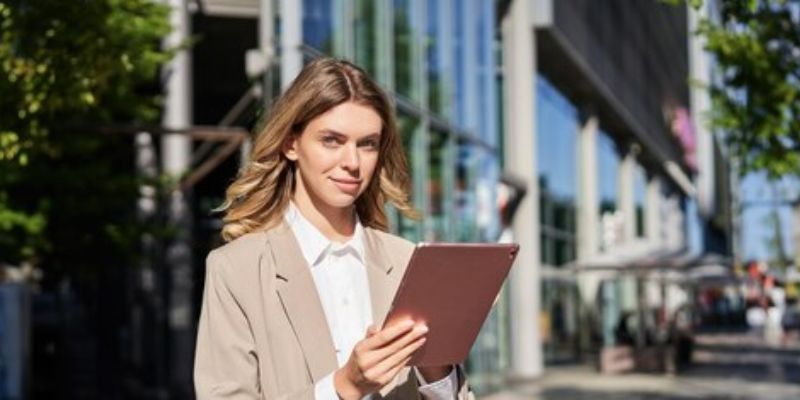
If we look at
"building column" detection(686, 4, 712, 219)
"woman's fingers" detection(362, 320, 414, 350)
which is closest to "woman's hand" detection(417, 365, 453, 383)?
"woman's fingers" detection(362, 320, 414, 350)

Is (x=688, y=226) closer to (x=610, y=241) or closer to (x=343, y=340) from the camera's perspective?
(x=610, y=241)

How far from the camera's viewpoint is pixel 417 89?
19.3 meters

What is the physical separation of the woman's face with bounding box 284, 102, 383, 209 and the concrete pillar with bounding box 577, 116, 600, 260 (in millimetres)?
34844

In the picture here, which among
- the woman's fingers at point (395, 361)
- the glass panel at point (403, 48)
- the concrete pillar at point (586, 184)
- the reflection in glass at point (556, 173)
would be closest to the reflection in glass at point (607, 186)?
the concrete pillar at point (586, 184)

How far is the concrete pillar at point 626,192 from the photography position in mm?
45188

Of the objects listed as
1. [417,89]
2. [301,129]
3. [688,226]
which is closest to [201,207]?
[417,89]

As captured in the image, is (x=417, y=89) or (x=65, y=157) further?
(x=417, y=89)

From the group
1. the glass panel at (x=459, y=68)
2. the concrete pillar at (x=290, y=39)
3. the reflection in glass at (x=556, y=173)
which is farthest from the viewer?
the reflection in glass at (x=556, y=173)

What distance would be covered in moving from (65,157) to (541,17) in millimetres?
14643

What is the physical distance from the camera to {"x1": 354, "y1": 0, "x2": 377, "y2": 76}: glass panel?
16438mm

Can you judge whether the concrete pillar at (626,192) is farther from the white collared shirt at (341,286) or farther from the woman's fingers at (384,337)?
the woman's fingers at (384,337)

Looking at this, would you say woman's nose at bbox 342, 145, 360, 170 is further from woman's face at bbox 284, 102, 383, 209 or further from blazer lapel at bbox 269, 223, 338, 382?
blazer lapel at bbox 269, 223, 338, 382

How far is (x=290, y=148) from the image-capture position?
271cm

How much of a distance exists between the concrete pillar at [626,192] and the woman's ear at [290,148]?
140 feet
